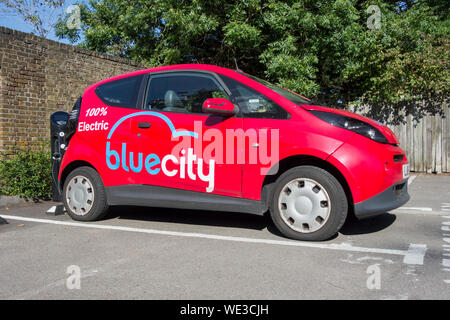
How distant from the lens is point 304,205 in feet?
13.5

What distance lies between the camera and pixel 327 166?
13.7 feet

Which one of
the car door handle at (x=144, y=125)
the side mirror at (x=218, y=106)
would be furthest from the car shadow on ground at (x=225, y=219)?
the side mirror at (x=218, y=106)

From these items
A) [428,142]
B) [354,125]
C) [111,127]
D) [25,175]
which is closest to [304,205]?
[354,125]

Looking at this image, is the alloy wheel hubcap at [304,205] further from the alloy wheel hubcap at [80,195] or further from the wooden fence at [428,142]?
the wooden fence at [428,142]

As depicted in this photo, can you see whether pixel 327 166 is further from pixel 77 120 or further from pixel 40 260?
pixel 77 120

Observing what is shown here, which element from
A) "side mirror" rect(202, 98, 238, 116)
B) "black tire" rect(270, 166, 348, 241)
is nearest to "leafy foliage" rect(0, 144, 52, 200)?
"side mirror" rect(202, 98, 238, 116)

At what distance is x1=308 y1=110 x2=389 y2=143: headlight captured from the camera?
4.09m

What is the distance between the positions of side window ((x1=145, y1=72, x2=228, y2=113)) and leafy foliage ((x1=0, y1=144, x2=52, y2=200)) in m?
3.40

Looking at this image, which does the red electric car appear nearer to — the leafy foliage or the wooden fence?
the leafy foliage

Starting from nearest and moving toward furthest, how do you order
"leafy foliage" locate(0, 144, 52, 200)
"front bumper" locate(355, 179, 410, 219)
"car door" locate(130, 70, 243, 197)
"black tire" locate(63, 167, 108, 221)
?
"front bumper" locate(355, 179, 410, 219) < "car door" locate(130, 70, 243, 197) < "black tire" locate(63, 167, 108, 221) < "leafy foliage" locate(0, 144, 52, 200)

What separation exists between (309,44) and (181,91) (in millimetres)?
7771
